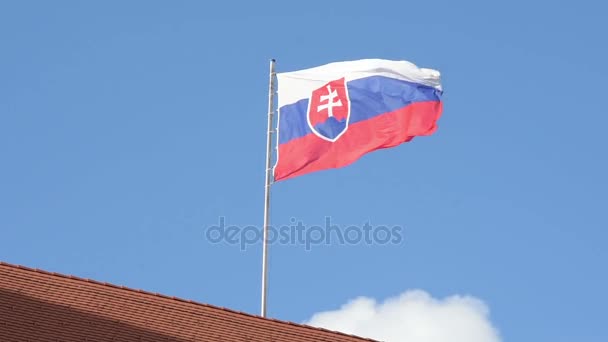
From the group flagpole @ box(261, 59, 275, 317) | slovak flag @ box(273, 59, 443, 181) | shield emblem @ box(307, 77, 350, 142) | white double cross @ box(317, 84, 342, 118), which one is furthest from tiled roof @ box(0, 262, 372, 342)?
white double cross @ box(317, 84, 342, 118)

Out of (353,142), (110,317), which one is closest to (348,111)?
(353,142)

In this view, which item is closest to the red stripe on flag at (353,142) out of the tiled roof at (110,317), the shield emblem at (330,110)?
the shield emblem at (330,110)

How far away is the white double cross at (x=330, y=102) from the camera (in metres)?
28.8

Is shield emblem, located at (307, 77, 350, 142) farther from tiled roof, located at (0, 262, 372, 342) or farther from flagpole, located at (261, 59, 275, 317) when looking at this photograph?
tiled roof, located at (0, 262, 372, 342)

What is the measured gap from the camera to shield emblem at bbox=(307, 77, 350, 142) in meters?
28.4

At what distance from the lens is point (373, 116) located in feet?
93.6

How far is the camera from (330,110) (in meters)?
28.8

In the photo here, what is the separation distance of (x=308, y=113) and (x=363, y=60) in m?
1.66

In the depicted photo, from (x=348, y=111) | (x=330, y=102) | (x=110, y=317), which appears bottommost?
(x=110, y=317)

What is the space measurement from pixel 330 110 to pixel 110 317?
7.09 meters

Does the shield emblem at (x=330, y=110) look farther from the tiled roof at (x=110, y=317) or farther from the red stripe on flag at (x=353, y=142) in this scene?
the tiled roof at (x=110, y=317)

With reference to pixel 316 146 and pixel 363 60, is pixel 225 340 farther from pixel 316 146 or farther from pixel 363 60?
pixel 363 60

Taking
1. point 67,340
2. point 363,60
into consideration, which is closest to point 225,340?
point 67,340

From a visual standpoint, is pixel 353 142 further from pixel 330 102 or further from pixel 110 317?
pixel 110 317
